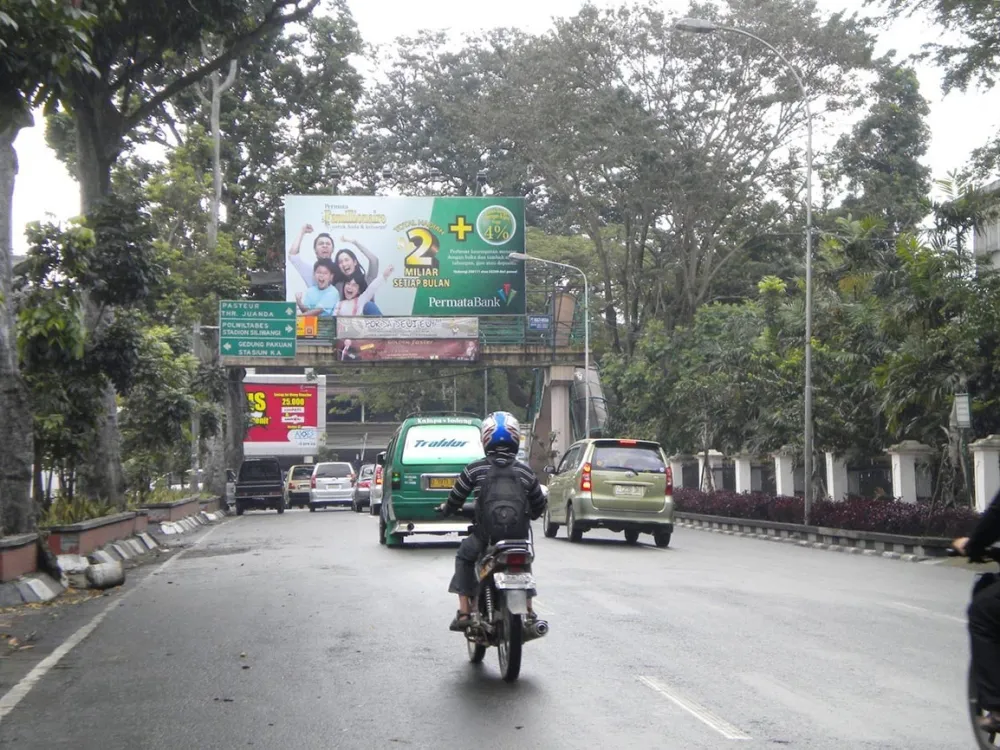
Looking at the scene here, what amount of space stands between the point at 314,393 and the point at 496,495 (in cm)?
4803

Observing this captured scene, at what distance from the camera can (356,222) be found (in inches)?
1797

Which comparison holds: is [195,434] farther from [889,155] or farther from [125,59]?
[889,155]

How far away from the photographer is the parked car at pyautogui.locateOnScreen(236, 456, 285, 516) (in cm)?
4591

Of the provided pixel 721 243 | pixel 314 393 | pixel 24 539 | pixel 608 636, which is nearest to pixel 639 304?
pixel 721 243

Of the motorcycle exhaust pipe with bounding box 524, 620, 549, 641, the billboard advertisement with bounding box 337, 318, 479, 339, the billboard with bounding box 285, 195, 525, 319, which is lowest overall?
the motorcycle exhaust pipe with bounding box 524, 620, 549, 641

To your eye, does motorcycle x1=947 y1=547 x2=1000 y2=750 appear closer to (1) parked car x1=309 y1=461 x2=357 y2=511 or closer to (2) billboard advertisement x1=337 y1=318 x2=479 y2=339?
(2) billboard advertisement x1=337 y1=318 x2=479 y2=339

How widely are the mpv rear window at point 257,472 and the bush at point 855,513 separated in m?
16.0

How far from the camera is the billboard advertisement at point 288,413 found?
186ft

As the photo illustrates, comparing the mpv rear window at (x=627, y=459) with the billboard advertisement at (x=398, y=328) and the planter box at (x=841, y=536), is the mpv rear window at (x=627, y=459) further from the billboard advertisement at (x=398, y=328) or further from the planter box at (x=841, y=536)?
the billboard advertisement at (x=398, y=328)

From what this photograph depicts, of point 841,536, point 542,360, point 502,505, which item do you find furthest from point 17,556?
point 542,360

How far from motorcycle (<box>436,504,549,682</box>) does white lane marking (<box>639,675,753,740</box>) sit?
2.55 feet

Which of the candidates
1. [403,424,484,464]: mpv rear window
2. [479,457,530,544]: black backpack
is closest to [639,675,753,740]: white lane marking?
[479,457,530,544]: black backpack

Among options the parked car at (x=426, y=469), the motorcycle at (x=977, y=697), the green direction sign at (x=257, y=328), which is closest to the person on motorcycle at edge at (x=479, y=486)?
the motorcycle at (x=977, y=697)

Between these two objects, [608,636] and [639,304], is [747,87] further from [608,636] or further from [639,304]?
[608,636]
